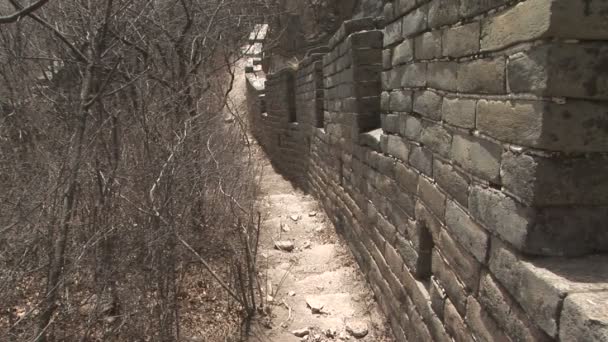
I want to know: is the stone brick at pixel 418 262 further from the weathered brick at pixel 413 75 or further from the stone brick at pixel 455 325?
the weathered brick at pixel 413 75

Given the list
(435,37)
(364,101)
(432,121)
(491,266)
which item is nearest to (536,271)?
(491,266)

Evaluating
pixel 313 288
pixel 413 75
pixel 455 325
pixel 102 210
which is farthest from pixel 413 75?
pixel 102 210

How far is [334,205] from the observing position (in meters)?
4.96

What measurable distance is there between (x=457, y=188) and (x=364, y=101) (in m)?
1.98

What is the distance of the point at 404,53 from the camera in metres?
2.39

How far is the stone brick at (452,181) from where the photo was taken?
1.67 metres

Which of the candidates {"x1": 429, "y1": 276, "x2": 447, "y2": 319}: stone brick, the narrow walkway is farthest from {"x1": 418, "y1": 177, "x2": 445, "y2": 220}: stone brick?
the narrow walkway

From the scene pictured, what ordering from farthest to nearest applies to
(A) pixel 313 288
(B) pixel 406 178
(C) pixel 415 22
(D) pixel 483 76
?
(A) pixel 313 288 < (B) pixel 406 178 < (C) pixel 415 22 < (D) pixel 483 76

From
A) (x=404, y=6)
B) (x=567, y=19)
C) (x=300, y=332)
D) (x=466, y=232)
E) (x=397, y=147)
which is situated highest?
(x=404, y=6)

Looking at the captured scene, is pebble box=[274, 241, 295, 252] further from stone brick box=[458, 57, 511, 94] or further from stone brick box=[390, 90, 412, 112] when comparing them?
stone brick box=[458, 57, 511, 94]

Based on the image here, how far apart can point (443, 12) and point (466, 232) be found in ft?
3.39

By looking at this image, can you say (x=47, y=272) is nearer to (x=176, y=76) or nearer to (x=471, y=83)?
(x=471, y=83)

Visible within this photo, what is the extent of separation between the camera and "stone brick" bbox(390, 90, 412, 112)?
238 centimetres

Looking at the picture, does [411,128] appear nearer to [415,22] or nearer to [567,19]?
[415,22]
